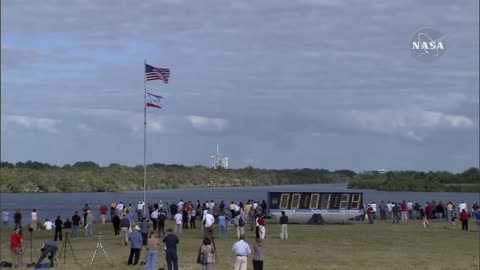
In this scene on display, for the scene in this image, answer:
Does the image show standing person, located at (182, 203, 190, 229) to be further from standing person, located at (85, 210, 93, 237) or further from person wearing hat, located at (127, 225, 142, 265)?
person wearing hat, located at (127, 225, 142, 265)

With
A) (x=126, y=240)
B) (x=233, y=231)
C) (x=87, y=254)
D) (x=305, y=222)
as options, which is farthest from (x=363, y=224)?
(x=87, y=254)

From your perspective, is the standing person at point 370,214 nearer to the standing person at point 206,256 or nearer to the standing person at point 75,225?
the standing person at point 75,225

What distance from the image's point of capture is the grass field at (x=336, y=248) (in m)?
29.2

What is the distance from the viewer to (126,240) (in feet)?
122

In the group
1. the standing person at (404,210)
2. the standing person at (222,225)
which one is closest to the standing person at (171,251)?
the standing person at (222,225)

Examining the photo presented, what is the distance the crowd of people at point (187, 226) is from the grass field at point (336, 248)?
27.4 inches

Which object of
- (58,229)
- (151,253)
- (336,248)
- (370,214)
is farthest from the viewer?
(370,214)

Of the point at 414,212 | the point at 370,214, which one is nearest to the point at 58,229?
the point at 370,214

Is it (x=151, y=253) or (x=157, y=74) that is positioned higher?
(x=157, y=74)

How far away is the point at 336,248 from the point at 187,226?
13.8 m

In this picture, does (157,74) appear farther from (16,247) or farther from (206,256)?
(206,256)

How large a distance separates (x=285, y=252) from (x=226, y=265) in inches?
203

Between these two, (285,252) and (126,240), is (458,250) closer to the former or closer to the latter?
(285,252)

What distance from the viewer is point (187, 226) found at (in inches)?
1860
